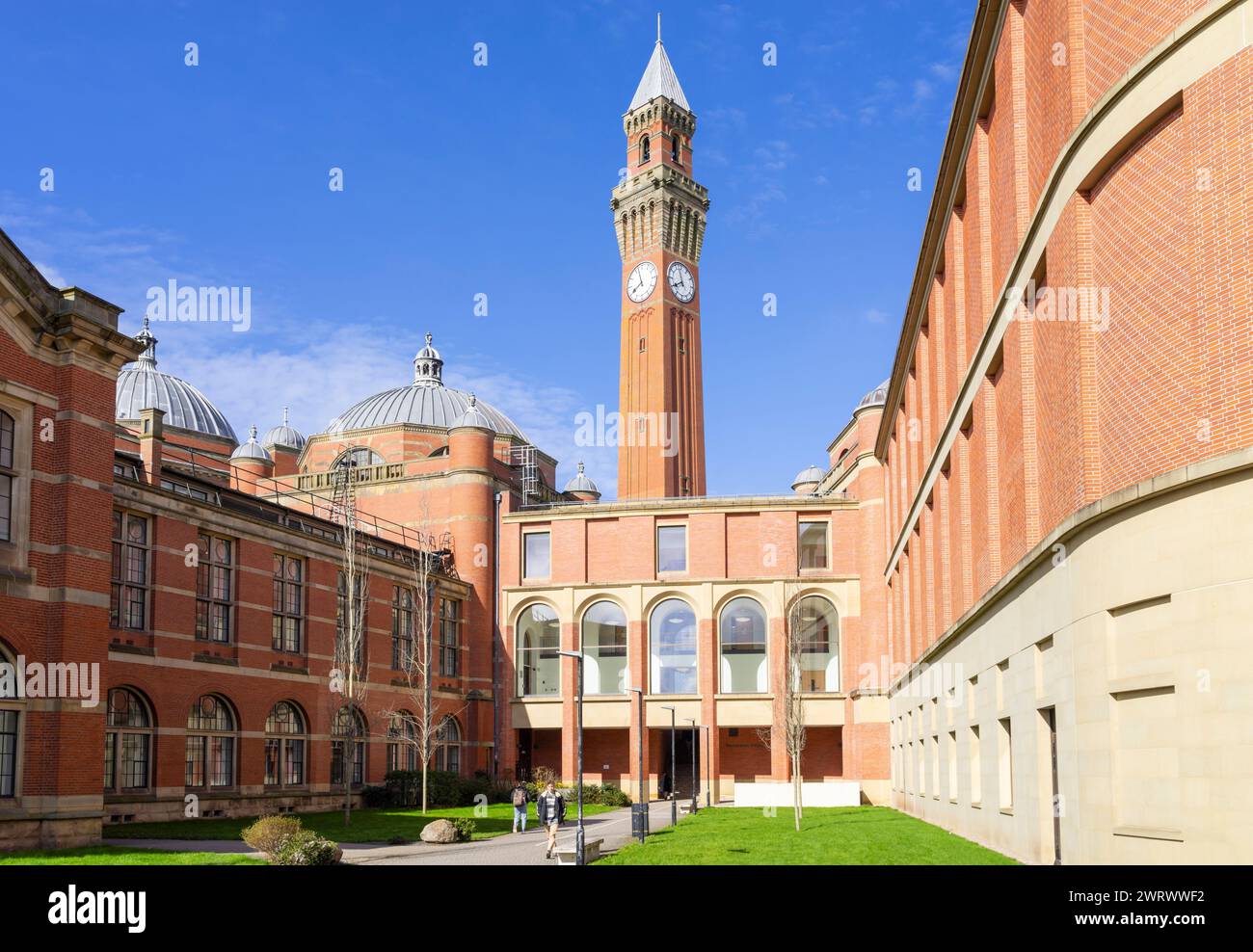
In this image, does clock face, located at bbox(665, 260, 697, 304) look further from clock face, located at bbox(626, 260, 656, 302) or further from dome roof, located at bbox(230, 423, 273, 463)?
dome roof, located at bbox(230, 423, 273, 463)

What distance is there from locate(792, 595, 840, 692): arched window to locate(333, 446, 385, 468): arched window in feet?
80.1

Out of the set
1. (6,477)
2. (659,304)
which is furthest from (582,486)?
(6,477)

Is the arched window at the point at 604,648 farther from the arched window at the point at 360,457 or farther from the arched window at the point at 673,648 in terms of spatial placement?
the arched window at the point at 360,457

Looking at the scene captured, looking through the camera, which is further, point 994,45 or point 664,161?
point 664,161

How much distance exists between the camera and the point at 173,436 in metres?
69.3

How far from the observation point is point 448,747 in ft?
183

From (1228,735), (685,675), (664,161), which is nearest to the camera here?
(1228,735)

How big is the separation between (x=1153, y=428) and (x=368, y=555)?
38254 mm

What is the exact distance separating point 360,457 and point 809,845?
148ft

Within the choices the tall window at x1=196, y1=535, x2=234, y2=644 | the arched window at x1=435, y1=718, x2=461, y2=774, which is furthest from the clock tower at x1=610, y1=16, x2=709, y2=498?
the tall window at x1=196, y1=535, x2=234, y2=644

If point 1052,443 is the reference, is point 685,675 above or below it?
below
